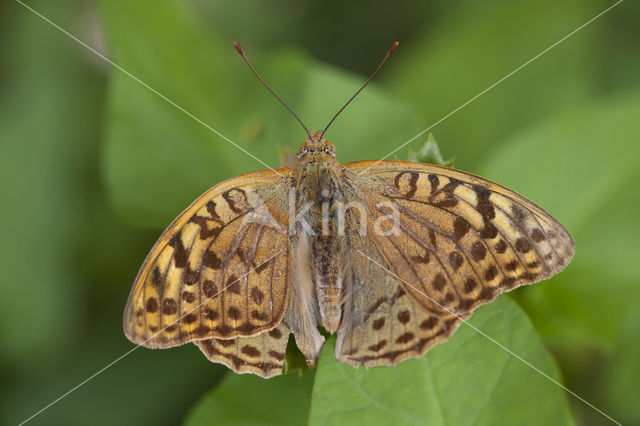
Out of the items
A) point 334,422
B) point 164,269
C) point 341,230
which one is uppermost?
point 341,230

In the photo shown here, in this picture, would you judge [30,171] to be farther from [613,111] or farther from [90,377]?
[613,111]

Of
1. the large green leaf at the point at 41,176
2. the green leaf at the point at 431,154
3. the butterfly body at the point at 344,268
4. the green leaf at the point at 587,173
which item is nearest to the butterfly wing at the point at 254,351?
the butterfly body at the point at 344,268

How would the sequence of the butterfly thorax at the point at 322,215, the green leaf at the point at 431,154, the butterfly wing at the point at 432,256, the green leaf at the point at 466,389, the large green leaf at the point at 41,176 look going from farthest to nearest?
the large green leaf at the point at 41,176 < the green leaf at the point at 431,154 < the butterfly thorax at the point at 322,215 < the butterfly wing at the point at 432,256 < the green leaf at the point at 466,389

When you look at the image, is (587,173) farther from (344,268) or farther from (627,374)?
(344,268)

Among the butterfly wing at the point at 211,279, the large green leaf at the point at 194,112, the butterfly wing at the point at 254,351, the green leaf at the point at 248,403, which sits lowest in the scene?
the green leaf at the point at 248,403

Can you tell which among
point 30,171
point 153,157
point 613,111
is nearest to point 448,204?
point 613,111

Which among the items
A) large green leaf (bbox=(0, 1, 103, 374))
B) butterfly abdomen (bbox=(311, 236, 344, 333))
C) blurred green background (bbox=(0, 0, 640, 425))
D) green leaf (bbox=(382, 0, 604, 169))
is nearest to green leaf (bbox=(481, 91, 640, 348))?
blurred green background (bbox=(0, 0, 640, 425))

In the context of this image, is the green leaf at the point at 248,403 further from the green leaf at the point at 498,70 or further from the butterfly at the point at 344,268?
the green leaf at the point at 498,70
